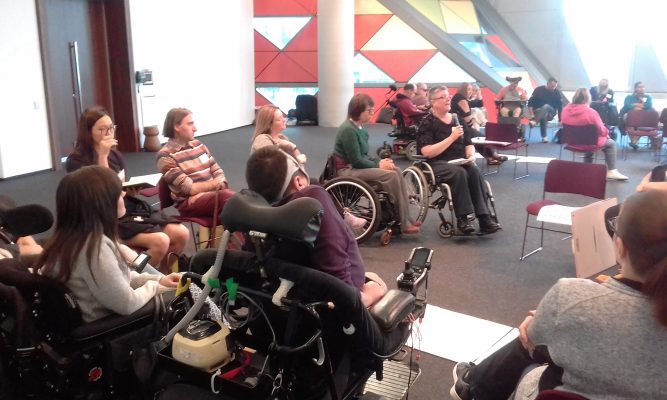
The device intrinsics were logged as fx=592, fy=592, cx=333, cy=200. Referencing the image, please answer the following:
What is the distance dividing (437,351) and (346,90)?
33.0ft

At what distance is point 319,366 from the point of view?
180 cm

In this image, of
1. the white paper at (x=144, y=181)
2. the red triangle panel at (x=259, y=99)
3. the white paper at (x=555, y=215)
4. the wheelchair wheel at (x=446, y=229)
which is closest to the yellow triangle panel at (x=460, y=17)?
the red triangle panel at (x=259, y=99)

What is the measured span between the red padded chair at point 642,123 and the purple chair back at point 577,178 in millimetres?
5281

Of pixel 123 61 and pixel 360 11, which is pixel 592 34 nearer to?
pixel 360 11

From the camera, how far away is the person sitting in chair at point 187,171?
3746 millimetres

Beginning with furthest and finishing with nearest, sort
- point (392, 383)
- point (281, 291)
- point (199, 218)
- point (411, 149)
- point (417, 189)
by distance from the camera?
point (411, 149) → point (417, 189) → point (199, 218) → point (392, 383) → point (281, 291)

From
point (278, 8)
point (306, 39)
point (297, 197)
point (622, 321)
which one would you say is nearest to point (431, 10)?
point (306, 39)

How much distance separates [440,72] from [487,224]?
9165mm

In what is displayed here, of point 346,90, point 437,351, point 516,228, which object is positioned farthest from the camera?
point 346,90

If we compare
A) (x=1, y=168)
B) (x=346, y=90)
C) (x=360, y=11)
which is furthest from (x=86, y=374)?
(x=360, y=11)

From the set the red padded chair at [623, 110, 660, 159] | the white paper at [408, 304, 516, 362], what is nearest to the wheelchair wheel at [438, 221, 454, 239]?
the white paper at [408, 304, 516, 362]

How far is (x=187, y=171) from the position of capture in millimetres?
3838

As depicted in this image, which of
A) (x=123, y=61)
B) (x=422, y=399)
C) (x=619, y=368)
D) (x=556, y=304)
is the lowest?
(x=422, y=399)

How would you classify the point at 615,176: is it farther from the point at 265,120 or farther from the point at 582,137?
the point at 265,120
